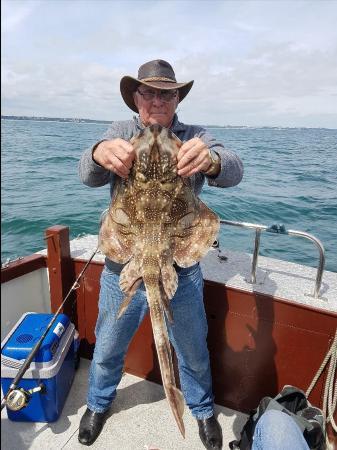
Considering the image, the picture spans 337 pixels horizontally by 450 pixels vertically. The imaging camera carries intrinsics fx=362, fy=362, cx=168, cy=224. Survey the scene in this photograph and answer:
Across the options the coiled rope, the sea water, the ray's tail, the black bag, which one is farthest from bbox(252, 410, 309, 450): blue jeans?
the sea water

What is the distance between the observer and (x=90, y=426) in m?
3.43

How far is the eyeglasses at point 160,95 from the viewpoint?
2.54 metres

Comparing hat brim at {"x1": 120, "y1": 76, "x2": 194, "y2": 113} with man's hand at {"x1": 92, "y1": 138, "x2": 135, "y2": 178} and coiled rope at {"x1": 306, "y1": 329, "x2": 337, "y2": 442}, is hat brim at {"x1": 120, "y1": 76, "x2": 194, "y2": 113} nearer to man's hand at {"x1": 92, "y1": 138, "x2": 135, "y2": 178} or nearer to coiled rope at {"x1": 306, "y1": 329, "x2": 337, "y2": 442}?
man's hand at {"x1": 92, "y1": 138, "x2": 135, "y2": 178}

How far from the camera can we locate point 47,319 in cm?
382

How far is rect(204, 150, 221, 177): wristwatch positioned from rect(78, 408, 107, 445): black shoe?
2645 mm

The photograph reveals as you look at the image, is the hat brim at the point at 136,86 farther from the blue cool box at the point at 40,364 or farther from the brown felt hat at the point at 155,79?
the blue cool box at the point at 40,364

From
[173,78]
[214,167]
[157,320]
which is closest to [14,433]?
[157,320]

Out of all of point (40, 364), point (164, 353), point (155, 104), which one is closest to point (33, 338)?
point (40, 364)

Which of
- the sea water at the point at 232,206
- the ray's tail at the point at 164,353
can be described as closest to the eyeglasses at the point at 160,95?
the ray's tail at the point at 164,353

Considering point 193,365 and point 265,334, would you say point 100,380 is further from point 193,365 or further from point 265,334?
point 265,334

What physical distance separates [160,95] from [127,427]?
312 cm

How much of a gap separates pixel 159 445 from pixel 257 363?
121cm

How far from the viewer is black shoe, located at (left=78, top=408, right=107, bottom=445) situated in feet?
11.1

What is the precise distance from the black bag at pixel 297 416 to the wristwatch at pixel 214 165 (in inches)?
72.9
